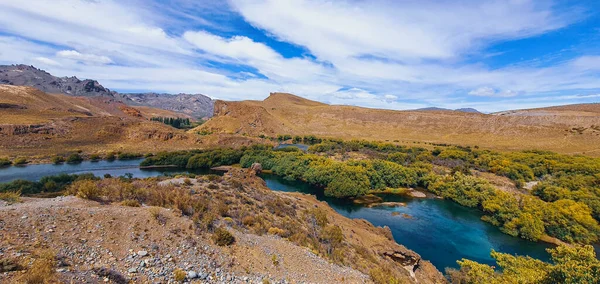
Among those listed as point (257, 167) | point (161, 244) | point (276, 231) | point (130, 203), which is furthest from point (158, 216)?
point (257, 167)

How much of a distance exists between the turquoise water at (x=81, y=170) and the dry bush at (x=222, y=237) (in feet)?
157

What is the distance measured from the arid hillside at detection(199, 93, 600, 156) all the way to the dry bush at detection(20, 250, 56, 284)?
105756 mm

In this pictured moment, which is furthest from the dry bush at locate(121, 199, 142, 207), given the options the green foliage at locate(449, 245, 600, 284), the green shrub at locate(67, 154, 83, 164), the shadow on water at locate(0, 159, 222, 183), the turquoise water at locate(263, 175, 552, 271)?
the green shrub at locate(67, 154, 83, 164)

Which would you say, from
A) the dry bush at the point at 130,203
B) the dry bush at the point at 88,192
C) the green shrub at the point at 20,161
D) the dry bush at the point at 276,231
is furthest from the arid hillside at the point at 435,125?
the dry bush at the point at 88,192

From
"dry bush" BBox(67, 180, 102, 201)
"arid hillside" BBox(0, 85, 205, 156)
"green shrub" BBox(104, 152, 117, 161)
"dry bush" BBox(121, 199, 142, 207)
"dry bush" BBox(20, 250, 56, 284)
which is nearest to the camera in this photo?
"dry bush" BBox(20, 250, 56, 284)

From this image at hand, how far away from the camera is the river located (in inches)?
1099

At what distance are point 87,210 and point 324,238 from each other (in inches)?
539

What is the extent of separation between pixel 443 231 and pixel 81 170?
6503cm

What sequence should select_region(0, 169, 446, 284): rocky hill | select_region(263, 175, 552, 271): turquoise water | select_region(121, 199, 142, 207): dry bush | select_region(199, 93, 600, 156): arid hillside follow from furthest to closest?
1. select_region(199, 93, 600, 156): arid hillside
2. select_region(263, 175, 552, 271): turquoise water
3. select_region(121, 199, 142, 207): dry bush
4. select_region(0, 169, 446, 284): rocky hill

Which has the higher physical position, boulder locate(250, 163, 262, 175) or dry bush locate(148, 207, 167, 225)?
dry bush locate(148, 207, 167, 225)

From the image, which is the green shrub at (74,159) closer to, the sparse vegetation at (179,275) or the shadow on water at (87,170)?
the shadow on water at (87,170)

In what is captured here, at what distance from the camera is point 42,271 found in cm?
684

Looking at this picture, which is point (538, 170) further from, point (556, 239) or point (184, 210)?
point (184, 210)

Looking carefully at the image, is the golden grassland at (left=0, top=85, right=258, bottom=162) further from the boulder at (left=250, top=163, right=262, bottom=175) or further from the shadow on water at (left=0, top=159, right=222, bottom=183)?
the boulder at (left=250, top=163, right=262, bottom=175)
